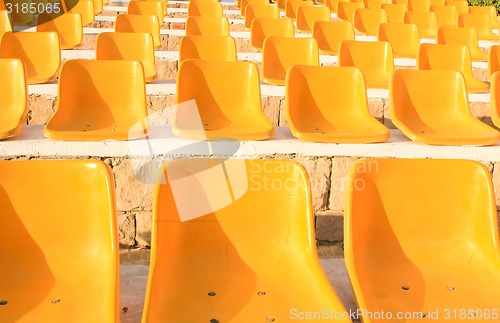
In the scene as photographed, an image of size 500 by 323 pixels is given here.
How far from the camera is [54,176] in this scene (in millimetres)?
1854

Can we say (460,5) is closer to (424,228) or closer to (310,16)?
(310,16)

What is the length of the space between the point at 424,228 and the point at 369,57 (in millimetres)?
2660

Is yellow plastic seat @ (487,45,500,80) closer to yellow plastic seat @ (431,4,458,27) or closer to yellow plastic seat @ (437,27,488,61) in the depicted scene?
yellow plastic seat @ (437,27,488,61)

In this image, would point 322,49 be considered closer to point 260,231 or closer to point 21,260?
point 260,231

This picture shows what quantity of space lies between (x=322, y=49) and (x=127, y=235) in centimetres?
322

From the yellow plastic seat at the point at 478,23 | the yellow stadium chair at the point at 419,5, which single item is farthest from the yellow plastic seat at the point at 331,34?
the yellow stadium chair at the point at 419,5

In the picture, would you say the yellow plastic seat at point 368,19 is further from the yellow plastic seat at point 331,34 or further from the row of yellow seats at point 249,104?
the row of yellow seats at point 249,104

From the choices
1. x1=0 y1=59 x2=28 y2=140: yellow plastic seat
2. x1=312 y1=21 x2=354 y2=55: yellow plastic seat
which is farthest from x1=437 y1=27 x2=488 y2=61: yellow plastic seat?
x1=0 y1=59 x2=28 y2=140: yellow plastic seat

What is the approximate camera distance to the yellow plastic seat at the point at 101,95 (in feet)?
10.1

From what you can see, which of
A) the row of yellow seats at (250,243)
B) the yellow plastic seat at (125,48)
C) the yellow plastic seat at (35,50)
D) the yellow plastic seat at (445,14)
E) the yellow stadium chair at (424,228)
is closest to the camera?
the row of yellow seats at (250,243)

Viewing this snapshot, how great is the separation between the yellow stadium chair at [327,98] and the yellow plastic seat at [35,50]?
6.41 ft

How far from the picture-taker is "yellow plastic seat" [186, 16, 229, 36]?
221 inches

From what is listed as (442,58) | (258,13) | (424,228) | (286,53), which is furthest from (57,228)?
(258,13)

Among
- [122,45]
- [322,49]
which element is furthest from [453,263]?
[322,49]
